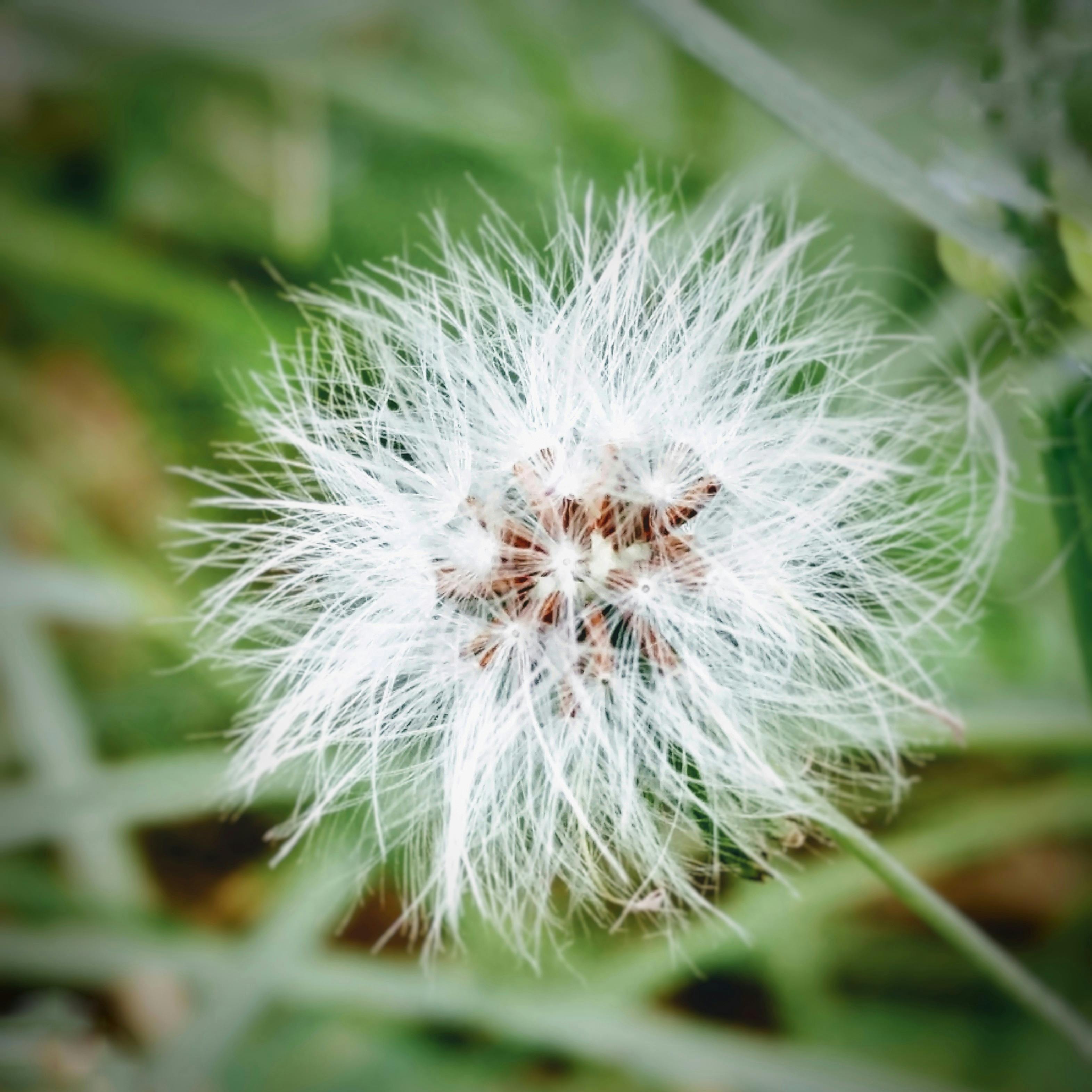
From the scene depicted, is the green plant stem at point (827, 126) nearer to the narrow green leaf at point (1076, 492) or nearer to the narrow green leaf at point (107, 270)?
the narrow green leaf at point (1076, 492)

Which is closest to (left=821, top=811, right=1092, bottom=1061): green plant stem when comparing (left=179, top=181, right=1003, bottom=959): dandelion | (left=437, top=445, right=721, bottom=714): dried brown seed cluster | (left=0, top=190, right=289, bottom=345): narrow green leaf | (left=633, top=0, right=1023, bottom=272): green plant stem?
(left=179, top=181, right=1003, bottom=959): dandelion

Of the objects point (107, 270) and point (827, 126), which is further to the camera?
point (107, 270)

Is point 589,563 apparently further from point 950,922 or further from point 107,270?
point 107,270

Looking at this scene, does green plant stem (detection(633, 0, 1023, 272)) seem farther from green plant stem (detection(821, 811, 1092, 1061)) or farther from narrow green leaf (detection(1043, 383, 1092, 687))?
green plant stem (detection(821, 811, 1092, 1061))

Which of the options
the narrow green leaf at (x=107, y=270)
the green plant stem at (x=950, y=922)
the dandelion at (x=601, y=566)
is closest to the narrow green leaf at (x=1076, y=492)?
the dandelion at (x=601, y=566)

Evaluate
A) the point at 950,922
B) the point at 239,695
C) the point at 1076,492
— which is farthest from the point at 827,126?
the point at 239,695

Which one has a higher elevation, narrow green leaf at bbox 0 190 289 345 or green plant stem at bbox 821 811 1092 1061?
narrow green leaf at bbox 0 190 289 345
